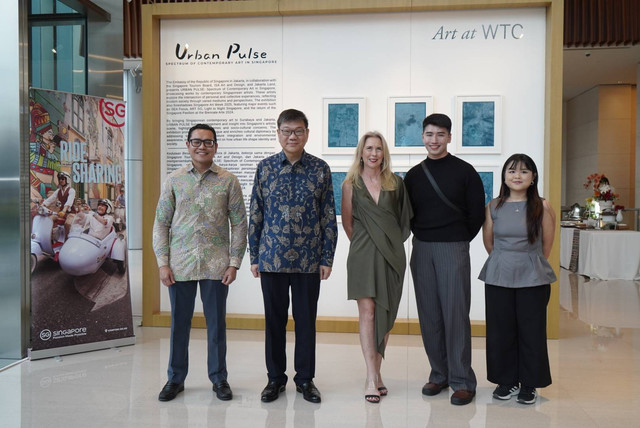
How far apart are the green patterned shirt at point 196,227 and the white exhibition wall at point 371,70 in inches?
79.4

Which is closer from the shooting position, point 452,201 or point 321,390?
point 452,201

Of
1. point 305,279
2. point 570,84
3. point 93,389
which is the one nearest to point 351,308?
point 305,279

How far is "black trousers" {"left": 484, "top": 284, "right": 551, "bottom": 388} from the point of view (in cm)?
325

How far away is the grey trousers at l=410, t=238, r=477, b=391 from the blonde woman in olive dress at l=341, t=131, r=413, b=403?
0.17 meters

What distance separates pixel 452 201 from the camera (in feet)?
10.8

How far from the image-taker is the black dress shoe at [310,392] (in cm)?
327

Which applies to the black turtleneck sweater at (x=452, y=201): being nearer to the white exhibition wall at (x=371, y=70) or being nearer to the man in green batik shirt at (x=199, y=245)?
the man in green batik shirt at (x=199, y=245)

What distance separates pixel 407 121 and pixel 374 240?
2249 millimetres

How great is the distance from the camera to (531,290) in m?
3.24

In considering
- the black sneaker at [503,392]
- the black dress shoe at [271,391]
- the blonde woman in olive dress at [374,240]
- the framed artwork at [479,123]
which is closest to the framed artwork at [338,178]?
the framed artwork at [479,123]

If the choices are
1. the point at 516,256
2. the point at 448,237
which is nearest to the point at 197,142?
the point at 448,237

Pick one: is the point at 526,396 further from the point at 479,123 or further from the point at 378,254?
the point at 479,123

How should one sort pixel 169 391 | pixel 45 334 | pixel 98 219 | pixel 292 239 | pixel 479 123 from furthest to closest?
pixel 479 123 → pixel 98 219 → pixel 45 334 → pixel 169 391 → pixel 292 239

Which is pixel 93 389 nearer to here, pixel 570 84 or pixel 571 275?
pixel 571 275
